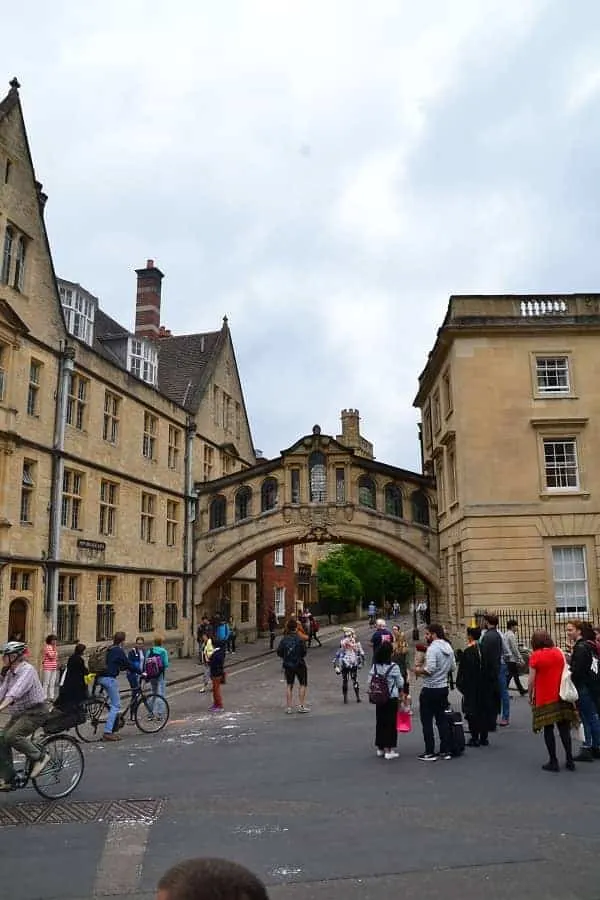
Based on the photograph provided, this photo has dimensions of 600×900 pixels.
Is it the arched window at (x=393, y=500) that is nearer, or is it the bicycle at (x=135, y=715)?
the bicycle at (x=135, y=715)

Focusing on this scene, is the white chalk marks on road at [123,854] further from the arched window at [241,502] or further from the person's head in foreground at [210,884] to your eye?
the arched window at [241,502]

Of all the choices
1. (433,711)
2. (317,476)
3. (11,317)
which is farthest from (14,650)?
(317,476)

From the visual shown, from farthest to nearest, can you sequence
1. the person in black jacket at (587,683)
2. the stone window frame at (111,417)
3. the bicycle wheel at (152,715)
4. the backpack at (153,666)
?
the stone window frame at (111,417) → the backpack at (153,666) → the bicycle wheel at (152,715) → the person in black jacket at (587,683)

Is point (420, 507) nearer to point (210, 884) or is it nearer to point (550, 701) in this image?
point (550, 701)

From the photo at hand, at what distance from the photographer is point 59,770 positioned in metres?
8.33

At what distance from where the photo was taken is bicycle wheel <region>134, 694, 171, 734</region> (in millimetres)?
13125

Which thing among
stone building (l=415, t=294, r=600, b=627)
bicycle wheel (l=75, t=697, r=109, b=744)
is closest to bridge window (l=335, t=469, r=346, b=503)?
stone building (l=415, t=294, r=600, b=627)

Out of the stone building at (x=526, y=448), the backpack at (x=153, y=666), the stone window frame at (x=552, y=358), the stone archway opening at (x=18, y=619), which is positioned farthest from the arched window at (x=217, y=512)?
the backpack at (x=153, y=666)

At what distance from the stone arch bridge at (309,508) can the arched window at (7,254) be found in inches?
571

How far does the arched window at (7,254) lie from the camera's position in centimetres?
1970

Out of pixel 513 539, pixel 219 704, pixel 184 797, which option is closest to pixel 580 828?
pixel 184 797

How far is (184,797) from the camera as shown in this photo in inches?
320

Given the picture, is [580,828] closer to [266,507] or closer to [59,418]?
[59,418]

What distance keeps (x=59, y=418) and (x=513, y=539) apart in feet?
48.4
